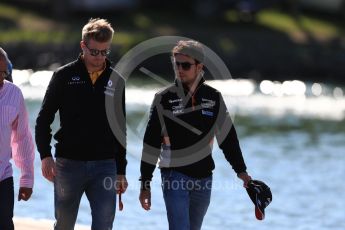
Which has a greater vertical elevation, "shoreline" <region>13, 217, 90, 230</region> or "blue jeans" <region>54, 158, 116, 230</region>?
"blue jeans" <region>54, 158, 116, 230</region>

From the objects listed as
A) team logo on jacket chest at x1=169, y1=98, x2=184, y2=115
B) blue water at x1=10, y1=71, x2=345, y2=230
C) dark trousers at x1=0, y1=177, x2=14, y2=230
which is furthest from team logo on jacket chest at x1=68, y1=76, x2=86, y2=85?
blue water at x1=10, y1=71, x2=345, y2=230

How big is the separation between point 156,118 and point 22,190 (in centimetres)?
96

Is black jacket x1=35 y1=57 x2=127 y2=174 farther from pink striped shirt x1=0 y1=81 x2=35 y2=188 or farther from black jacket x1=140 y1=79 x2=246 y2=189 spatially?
black jacket x1=140 y1=79 x2=246 y2=189

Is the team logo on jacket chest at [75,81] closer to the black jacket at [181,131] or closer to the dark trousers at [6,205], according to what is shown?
the black jacket at [181,131]

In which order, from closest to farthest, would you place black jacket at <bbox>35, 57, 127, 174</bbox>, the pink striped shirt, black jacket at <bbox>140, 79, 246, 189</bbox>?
the pink striped shirt < black jacket at <bbox>35, 57, 127, 174</bbox> < black jacket at <bbox>140, 79, 246, 189</bbox>

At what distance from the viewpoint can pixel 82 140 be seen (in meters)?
7.11

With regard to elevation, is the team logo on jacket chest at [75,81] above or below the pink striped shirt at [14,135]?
above

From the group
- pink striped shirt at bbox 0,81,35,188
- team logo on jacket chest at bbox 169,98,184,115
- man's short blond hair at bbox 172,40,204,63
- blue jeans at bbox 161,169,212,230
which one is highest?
man's short blond hair at bbox 172,40,204,63

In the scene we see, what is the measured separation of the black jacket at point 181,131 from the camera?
7230mm

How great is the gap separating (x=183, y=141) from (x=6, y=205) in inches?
47.5

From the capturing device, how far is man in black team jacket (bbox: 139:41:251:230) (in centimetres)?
720

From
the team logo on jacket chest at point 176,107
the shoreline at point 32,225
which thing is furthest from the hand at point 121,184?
the shoreline at point 32,225

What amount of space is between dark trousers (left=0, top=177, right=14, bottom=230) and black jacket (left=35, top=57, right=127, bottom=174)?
14.1 inches

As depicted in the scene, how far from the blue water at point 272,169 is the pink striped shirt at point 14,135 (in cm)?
394
